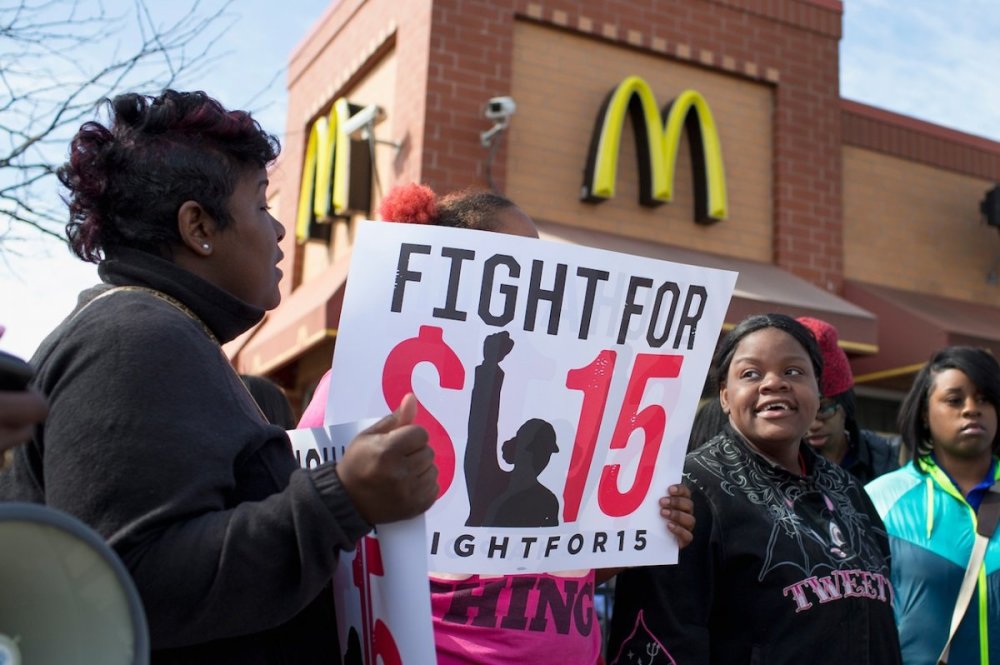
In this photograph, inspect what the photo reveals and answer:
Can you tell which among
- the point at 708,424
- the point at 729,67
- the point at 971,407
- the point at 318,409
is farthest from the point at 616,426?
the point at 729,67

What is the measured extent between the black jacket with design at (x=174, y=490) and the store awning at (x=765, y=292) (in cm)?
744

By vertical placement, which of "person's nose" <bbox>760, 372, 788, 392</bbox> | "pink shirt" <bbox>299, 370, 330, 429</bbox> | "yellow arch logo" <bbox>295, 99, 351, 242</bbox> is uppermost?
"yellow arch logo" <bbox>295, 99, 351, 242</bbox>

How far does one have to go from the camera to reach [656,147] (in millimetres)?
9539

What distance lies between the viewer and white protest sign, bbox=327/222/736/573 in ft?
6.25

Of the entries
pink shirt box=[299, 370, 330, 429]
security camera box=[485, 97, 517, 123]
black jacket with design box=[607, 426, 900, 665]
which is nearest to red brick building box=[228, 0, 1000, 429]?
security camera box=[485, 97, 517, 123]

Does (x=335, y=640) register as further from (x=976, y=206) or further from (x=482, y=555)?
(x=976, y=206)

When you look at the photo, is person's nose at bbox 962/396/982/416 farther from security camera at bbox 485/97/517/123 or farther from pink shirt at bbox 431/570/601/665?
security camera at bbox 485/97/517/123

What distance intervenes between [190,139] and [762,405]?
1.82m

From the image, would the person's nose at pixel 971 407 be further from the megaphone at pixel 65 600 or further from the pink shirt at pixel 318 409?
the megaphone at pixel 65 600

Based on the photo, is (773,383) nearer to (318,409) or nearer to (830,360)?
(830,360)

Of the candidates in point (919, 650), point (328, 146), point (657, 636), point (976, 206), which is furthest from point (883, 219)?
point (657, 636)

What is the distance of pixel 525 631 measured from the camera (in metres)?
2.13

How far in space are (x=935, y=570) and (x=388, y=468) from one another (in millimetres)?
2881

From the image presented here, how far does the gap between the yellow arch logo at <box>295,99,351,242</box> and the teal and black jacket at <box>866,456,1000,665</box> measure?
687 cm
